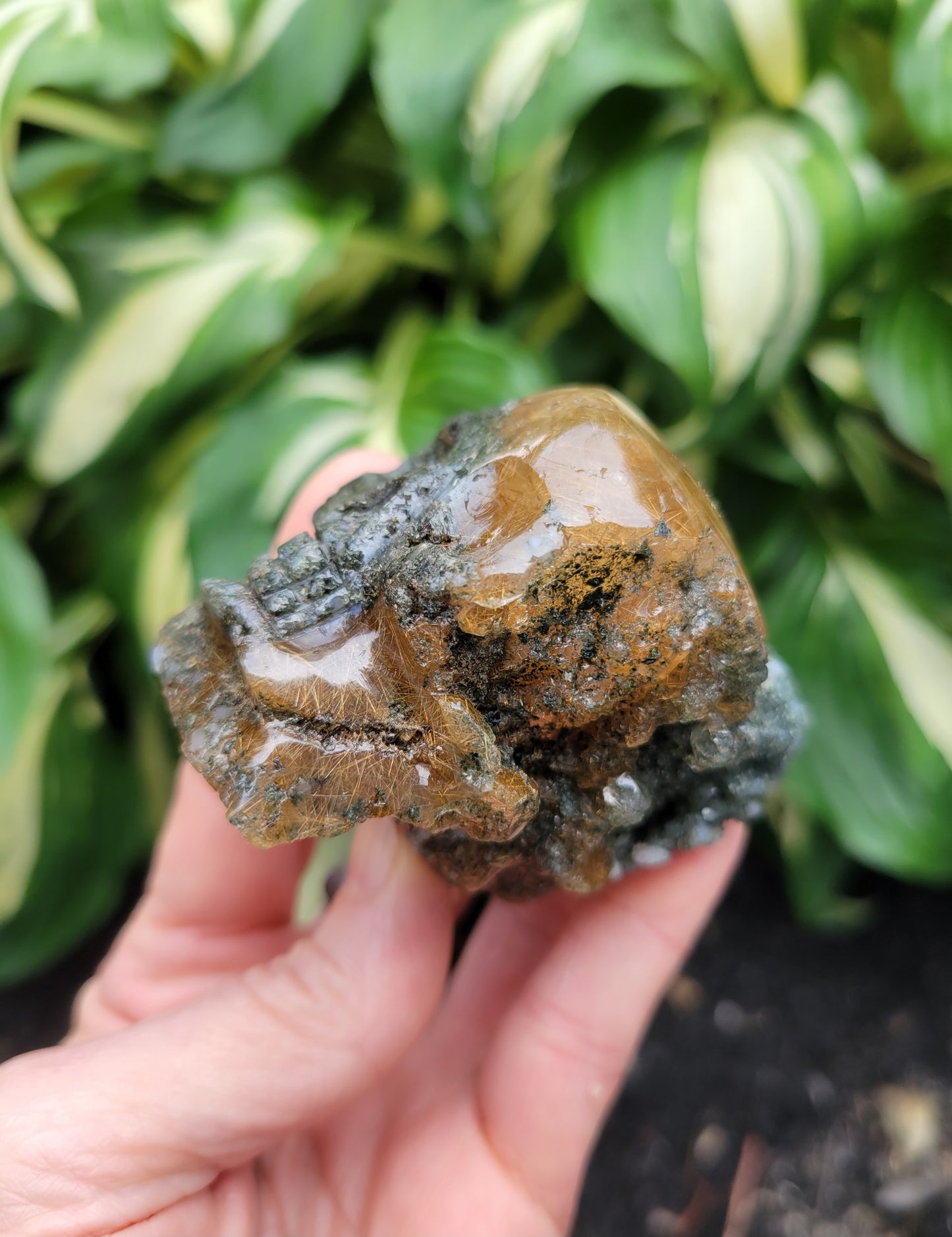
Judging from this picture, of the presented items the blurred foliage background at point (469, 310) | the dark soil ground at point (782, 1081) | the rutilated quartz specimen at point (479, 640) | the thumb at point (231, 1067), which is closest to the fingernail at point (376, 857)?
the thumb at point (231, 1067)

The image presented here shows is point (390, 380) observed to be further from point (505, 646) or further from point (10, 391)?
point (505, 646)

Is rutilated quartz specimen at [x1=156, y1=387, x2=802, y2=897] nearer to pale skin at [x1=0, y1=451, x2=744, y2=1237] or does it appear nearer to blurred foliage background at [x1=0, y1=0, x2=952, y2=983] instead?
pale skin at [x1=0, y1=451, x2=744, y2=1237]

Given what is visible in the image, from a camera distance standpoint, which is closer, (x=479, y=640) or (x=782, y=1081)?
(x=479, y=640)

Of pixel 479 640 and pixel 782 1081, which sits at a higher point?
pixel 479 640

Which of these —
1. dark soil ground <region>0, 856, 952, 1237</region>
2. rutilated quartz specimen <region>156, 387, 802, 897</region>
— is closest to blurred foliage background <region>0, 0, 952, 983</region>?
dark soil ground <region>0, 856, 952, 1237</region>

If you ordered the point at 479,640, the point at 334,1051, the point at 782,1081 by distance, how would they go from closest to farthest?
1. the point at 479,640
2. the point at 334,1051
3. the point at 782,1081

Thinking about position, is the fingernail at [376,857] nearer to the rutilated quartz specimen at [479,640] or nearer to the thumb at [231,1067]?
the thumb at [231,1067]

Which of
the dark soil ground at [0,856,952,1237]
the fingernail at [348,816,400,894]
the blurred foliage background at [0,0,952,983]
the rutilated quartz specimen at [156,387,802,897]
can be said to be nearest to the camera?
the rutilated quartz specimen at [156,387,802,897]

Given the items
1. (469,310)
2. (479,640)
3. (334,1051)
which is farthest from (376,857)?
(469,310)

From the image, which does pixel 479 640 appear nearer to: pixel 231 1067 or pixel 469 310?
pixel 231 1067
